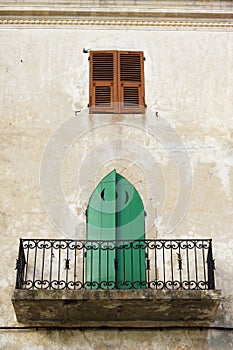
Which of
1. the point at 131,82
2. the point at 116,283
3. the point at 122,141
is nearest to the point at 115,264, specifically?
the point at 116,283

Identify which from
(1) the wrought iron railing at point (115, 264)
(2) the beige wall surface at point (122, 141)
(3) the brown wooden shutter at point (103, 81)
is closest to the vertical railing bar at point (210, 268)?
(1) the wrought iron railing at point (115, 264)

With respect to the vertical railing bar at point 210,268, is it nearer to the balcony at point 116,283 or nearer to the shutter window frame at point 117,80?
the balcony at point 116,283

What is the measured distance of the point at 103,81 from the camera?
45.2 ft

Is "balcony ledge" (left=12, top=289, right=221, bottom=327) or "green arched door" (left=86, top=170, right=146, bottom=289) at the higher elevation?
"green arched door" (left=86, top=170, right=146, bottom=289)

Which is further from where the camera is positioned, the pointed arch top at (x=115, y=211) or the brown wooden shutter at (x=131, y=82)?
the brown wooden shutter at (x=131, y=82)

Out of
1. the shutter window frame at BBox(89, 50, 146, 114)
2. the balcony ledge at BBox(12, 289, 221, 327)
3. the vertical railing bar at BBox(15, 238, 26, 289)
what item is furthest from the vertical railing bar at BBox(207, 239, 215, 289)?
the shutter window frame at BBox(89, 50, 146, 114)

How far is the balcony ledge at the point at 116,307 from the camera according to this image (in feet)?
36.2

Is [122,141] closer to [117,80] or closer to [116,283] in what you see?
[117,80]

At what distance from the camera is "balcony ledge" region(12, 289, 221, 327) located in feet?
36.2

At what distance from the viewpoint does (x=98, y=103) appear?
1357 cm

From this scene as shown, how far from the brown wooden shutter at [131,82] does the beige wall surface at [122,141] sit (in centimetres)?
16

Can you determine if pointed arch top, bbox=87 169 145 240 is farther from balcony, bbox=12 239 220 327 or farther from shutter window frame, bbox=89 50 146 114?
shutter window frame, bbox=89 50 146 114

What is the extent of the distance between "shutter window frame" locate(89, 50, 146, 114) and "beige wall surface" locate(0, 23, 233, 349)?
15 centimetres

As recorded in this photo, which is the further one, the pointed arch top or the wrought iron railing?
the pointed arch top
